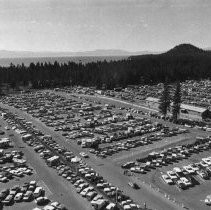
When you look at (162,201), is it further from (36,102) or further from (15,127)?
(36,102)

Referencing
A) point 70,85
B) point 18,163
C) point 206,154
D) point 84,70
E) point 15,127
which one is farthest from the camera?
point 84,70

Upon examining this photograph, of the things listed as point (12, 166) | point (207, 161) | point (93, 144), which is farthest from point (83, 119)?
point (207, 161)

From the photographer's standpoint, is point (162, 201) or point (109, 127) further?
point (109, 127)

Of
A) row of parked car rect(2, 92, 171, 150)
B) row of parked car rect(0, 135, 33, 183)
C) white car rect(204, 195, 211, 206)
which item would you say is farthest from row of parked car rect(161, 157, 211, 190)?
row of parked car rect(0, 135, 33, 183)

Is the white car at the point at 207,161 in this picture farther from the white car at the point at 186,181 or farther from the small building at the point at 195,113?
the small building at the point at 195,113

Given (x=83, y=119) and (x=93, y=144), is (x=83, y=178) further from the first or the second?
(x=83, y=119)

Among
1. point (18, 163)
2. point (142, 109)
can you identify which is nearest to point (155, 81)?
point (142, 109)

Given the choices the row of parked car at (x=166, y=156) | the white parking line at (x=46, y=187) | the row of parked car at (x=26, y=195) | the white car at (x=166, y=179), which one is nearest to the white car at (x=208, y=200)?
the white car at (x=166, y=179)
